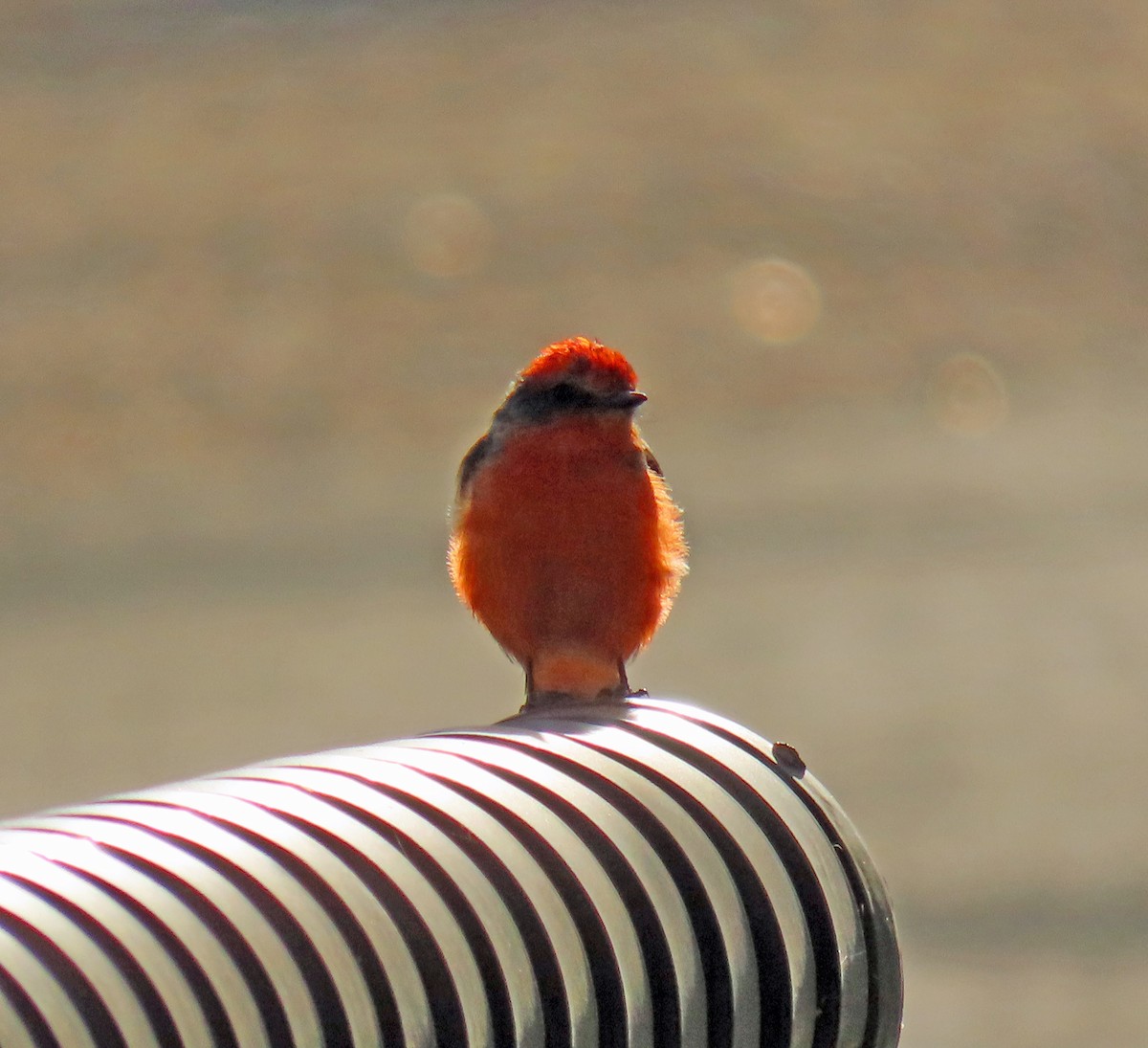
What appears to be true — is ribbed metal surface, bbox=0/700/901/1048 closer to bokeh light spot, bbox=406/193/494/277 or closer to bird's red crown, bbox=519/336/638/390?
bird's red crown, bbox=519/336/638/390

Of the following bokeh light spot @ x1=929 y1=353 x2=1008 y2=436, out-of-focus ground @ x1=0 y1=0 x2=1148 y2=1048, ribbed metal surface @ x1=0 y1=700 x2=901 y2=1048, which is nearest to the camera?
ribbed metal surface @ x1=0 y1=700 x2=901 y2=1048

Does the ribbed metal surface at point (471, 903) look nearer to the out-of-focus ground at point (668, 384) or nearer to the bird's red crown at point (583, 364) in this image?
the bird's red crown at point (583, 364)

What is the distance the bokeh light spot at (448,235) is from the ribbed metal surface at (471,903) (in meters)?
20.6

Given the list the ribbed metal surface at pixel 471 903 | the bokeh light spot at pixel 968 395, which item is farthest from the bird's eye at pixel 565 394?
the bokeh light spot at pixel 968 395

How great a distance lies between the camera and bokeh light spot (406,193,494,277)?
23.8 metres

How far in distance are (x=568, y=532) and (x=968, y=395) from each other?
1450 cm

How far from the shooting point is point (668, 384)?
20.8m

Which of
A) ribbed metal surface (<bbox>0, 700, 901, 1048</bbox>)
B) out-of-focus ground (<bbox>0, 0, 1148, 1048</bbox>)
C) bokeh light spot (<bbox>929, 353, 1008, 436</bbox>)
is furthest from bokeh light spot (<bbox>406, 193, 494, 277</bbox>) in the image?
ribbed metal surface (<bbox>0, 700, 901, 1048</bbox>)

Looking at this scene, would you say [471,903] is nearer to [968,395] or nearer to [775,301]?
[968,395]

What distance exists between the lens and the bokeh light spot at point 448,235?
2384 cm

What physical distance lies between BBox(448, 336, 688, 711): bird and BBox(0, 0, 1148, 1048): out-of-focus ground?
175 inches

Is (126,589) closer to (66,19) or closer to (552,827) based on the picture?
(552,827)

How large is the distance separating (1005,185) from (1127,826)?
45.0ft

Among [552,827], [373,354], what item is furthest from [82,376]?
[552,827]
